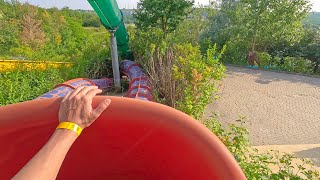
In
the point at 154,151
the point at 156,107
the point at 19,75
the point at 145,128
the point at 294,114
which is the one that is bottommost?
the point at 294,114

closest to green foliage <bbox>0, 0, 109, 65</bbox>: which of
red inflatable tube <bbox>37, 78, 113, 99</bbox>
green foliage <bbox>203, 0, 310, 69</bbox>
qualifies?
red inflatable tube <bbox>37, 78, 113, 99</bbox>

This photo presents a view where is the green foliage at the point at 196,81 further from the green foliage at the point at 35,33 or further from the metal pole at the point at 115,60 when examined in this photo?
the green foliage at the point at 35,33

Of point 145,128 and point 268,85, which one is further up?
point 145,128

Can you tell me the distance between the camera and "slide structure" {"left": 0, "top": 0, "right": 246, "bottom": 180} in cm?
129

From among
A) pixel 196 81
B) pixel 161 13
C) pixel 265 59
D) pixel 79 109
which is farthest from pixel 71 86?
pixel 265 59

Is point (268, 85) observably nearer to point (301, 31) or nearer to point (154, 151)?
point (301, 31)

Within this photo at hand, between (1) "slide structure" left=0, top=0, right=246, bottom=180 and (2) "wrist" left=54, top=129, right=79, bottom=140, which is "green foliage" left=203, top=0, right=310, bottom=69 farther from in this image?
(2) "wrist" left=54, top=129, right=79, bottom=140

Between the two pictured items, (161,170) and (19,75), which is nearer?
(161,170)

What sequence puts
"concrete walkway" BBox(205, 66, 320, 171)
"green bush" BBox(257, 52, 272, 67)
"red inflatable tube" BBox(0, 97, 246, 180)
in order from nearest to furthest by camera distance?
"red inflatable tube" BBox(0, 97, 246, 180) → "concrete walkway" BBox(205, 66, 320, 171) → "green bush" BBox(257, 52, 272, 67)

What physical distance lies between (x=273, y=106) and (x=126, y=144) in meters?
5.82

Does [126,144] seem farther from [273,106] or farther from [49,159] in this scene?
[273,106]

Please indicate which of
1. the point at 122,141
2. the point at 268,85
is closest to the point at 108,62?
the point at 268,85

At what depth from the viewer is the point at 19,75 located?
5.98 metres

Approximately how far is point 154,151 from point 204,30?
11.7 m
